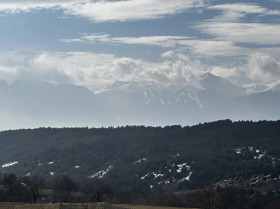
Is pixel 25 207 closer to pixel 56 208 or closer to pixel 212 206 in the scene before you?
pixel 56 208

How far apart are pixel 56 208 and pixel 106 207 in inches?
518

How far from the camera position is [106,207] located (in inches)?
5915

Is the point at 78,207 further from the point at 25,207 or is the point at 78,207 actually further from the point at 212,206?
the point at 212,206

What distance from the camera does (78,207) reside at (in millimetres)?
151000

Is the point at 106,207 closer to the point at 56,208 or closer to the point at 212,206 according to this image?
the point at 56,208

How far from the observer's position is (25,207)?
14738cm

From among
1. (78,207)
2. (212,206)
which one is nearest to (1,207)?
(78,207)

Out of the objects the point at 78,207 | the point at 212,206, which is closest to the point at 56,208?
the point at 78,207

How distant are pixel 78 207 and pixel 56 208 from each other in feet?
27.8

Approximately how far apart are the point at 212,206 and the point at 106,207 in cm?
5299

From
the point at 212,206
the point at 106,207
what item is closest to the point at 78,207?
the point at 106,207

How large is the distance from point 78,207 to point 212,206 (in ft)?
186

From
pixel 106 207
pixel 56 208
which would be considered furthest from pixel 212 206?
pixel 56 208

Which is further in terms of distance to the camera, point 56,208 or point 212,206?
point 212,206
